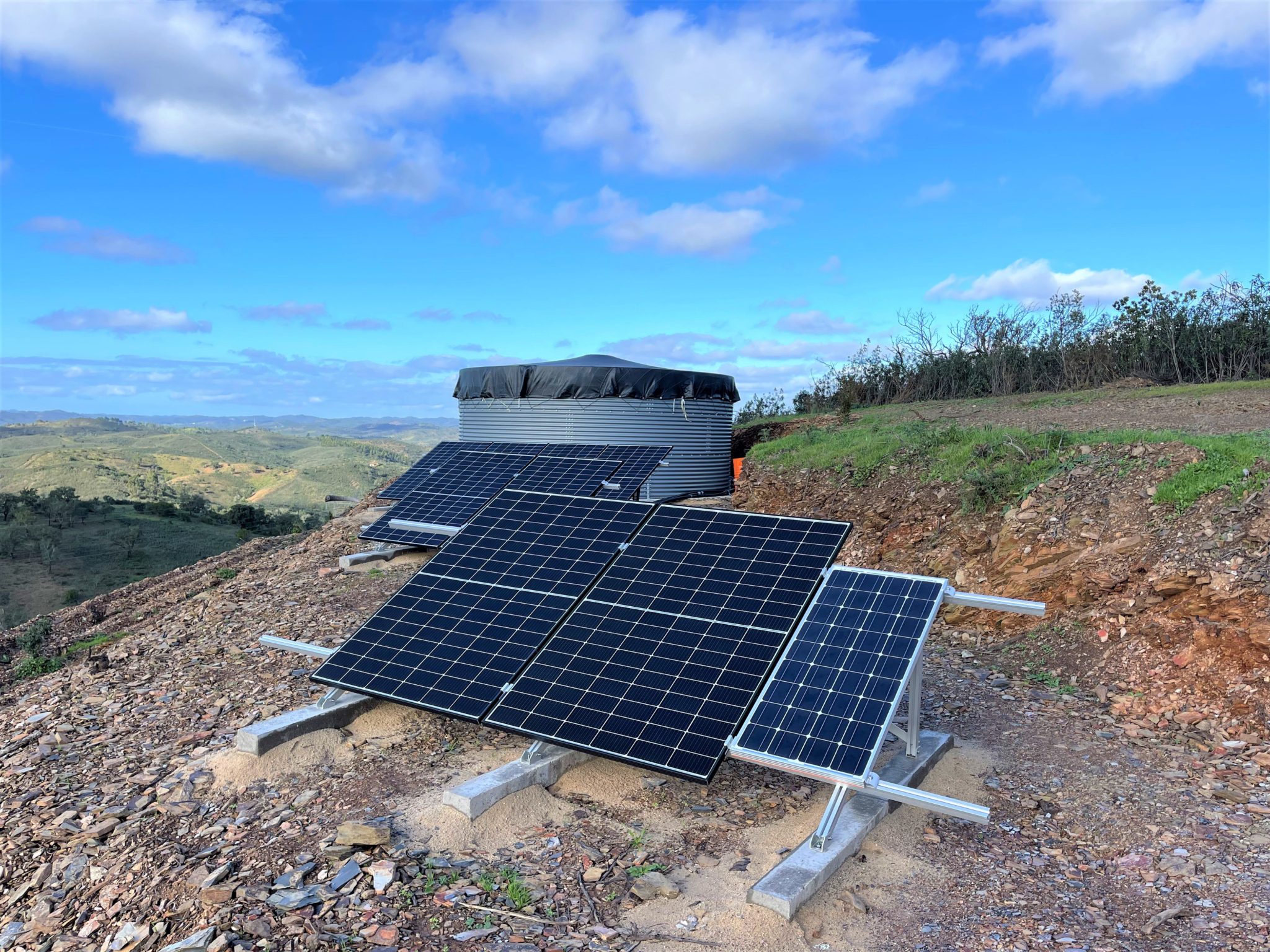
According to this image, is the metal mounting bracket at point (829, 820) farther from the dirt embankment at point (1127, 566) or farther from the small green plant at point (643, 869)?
the dirt embankment at point (1127, 566)

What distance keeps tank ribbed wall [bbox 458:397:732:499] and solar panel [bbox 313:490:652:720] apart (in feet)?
36.4

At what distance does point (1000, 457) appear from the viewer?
472 inches

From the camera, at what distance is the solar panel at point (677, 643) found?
206 inches

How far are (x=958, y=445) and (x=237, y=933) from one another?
39.4 ft

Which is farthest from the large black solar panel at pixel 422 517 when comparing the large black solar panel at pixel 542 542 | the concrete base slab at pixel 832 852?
the concrete base slab at pixel 832 852

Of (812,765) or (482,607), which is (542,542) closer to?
(482,607)

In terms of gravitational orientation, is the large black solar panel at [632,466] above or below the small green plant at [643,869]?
above

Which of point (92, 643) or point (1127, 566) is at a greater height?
point (1127, 566)

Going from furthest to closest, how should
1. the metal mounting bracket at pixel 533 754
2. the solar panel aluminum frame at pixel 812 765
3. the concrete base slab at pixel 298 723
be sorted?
the concrete base slab at pixel 298 723 < the metal mounting bracket at pixel 533 754 < the solar panel aluminum frame at pixel 812 765

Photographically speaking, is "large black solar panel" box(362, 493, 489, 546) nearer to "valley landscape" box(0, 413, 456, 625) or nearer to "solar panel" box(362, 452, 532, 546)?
"solar panel" box(362, 452, 532, 546)

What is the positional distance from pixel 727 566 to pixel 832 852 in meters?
2.30

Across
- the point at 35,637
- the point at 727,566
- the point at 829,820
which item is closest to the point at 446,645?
the point at 727,566

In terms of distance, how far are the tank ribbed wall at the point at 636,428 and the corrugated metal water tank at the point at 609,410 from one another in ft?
0.05

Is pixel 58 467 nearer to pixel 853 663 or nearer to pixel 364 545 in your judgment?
pixel 364 545
